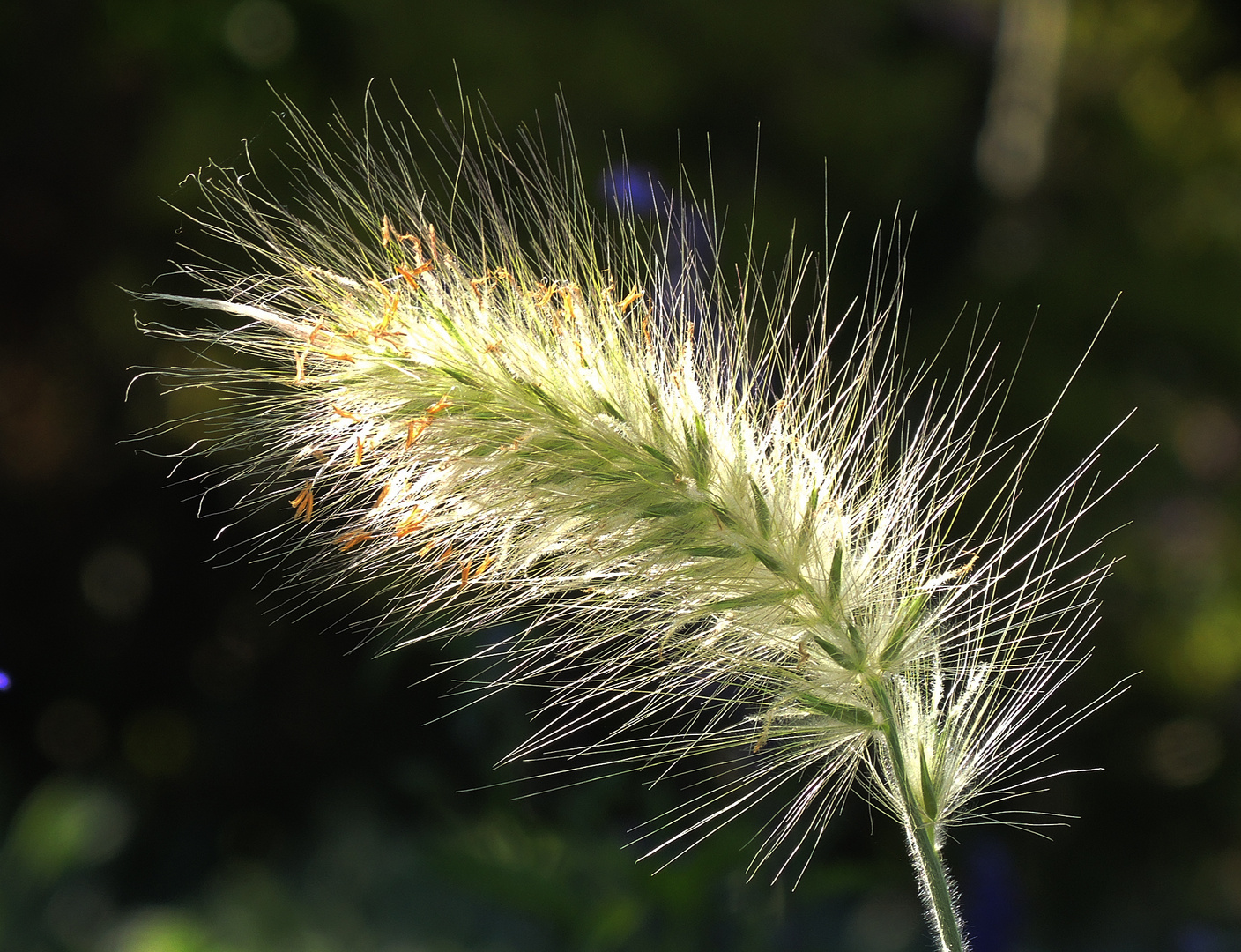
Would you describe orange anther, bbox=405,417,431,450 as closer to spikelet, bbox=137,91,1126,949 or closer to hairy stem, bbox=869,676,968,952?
spikelet, bbox=137,91,1126,949

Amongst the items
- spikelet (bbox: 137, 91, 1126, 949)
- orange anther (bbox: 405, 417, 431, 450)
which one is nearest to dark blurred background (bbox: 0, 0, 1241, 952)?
spikelet (bbox: 137, 91, 1126, 949)

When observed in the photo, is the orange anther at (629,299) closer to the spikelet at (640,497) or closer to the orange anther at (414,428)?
the spikelet at (640,497)

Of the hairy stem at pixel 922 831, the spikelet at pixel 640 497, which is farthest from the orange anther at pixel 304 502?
the hairy stem at pixel 922 831

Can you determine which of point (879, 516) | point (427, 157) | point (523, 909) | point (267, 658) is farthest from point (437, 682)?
point (879, 516)

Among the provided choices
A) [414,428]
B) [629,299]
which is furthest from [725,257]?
[414,428]

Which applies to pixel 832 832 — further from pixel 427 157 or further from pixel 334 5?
pixel 334 5

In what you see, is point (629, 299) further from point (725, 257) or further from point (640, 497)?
point (725, 257)
